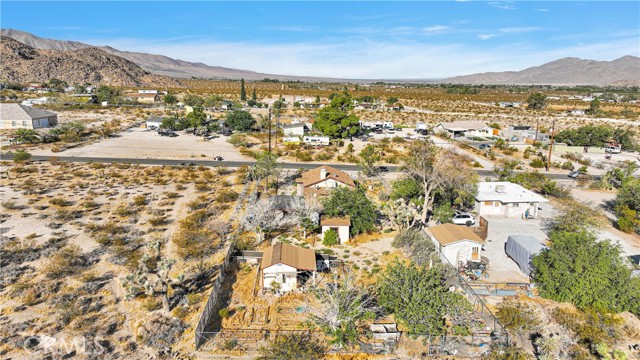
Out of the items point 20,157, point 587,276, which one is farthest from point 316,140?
point 587,276

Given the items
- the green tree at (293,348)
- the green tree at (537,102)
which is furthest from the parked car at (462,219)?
the green tree at (537,102)

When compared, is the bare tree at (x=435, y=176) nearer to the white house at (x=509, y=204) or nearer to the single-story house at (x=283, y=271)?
the white house at (x=509, y=204)

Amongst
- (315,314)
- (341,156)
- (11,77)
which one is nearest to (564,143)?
(341,156)

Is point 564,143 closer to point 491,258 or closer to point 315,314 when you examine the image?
point 491,258

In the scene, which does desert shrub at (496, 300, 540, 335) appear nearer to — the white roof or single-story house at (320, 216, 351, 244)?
single-story house at (320, 216, 351, 244)

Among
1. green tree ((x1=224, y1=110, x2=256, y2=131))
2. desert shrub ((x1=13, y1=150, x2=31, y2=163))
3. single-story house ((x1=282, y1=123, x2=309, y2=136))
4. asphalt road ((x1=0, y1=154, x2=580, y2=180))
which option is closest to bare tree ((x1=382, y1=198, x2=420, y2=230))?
asphalt road ((x1=0, y1=154, x2=580, y2=180))

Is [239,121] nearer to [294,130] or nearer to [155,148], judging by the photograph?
[294,130]
